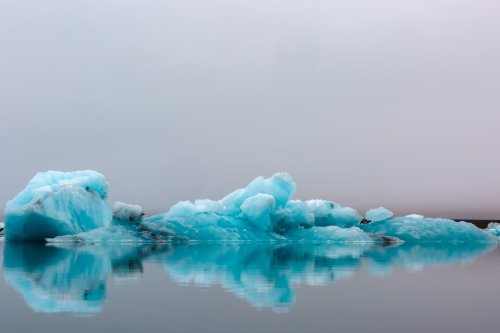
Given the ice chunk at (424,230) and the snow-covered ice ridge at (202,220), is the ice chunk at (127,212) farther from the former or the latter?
the ice chunk at (424,230)

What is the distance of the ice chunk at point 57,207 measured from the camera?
76.5 ft

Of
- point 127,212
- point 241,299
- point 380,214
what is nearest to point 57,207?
point 127,212

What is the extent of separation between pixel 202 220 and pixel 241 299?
19256 millimetres

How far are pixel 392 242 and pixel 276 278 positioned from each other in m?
20.9

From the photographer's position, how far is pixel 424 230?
102 ft

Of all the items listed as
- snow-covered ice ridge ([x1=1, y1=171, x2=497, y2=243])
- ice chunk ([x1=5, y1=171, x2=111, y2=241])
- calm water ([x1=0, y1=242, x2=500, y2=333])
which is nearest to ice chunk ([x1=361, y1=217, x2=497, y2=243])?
snow-covered ice ridge ([x1=1, y1=171, x2=497, y2=243])

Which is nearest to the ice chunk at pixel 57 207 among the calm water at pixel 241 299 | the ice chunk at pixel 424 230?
the calm water at pixel 241 299

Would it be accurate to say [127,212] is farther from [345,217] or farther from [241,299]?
[241,299]

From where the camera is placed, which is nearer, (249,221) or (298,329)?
(298,329)

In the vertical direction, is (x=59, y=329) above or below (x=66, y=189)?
below

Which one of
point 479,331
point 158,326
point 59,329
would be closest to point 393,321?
point 479,331

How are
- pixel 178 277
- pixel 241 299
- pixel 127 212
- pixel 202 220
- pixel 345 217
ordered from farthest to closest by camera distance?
1. pixel 345 217
2. pixel 202 220
3. pixel 127 212
4. pixel 178 277
5. pixel 241 299

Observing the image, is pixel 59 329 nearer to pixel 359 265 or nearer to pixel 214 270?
pixel 214 270

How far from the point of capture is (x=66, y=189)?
78.4 ft
